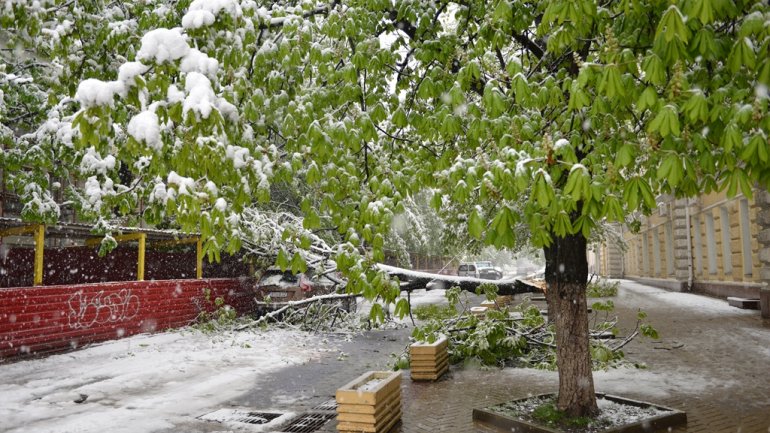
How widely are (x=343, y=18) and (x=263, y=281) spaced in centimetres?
1267

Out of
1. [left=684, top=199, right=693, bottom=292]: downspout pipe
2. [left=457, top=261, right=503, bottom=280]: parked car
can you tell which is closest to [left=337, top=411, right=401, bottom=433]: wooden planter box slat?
[left=684, top=199, right=693, bottom=292]: downspout pipe

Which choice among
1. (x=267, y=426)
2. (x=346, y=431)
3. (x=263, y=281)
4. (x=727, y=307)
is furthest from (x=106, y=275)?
(x=727, y=307)

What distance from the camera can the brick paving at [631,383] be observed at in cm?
693

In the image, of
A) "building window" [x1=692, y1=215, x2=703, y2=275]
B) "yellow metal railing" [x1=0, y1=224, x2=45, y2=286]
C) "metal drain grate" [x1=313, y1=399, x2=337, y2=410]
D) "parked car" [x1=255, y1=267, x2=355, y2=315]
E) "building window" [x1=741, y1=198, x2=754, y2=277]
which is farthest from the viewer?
"building window" [x1=692, y1=215, x2=703, y2=275]

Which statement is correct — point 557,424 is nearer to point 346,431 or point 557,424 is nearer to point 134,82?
point 346,431

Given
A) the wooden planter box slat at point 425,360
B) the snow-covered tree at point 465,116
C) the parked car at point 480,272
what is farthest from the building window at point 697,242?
the snow-covered tree at point 465,116

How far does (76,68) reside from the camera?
23.1 feet

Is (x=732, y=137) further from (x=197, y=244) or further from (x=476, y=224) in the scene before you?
(x=197, y=244)

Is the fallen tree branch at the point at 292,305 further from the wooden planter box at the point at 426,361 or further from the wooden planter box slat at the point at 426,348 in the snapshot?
the wooden planter box at the point at 426,361

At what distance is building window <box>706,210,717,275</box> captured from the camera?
75.9 ft

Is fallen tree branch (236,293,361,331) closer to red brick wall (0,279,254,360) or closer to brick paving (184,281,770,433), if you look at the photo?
brick paving (184,281,770,433)

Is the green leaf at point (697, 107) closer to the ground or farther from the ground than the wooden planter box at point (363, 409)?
farther from the ground

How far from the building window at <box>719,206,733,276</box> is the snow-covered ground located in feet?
53.4

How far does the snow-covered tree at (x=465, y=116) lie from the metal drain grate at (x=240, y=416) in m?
2.86
